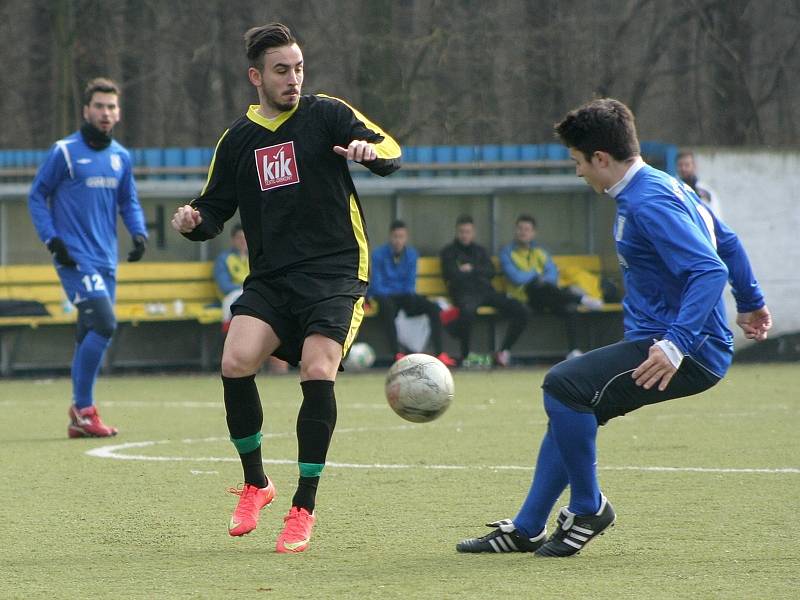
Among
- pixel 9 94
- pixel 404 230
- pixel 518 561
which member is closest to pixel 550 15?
pixel 404 230

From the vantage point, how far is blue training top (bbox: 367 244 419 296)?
1591cm

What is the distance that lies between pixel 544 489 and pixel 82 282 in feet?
16.8

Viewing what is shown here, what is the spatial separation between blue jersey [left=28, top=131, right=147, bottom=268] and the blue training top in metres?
6.21

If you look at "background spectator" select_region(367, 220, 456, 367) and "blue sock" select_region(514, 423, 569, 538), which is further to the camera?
"background spectator" select_region(367, 220, 456, 367)

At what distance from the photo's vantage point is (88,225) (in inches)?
382

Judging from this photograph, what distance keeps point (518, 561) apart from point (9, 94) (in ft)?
63.5

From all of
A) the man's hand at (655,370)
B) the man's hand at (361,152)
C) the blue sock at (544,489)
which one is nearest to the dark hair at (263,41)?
the man's hand at (361,152)

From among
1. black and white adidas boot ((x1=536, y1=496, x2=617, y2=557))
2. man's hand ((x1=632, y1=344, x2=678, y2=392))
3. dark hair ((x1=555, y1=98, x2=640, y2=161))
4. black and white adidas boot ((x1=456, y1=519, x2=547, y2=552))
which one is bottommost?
black and white adidas boot ((x1=456, y1=519, x2=547, y2=552))

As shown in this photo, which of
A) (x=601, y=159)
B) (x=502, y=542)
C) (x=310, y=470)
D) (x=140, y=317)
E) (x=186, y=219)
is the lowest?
(x=140, y=317)

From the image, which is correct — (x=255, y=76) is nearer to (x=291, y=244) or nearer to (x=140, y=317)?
(x=291, y=244)

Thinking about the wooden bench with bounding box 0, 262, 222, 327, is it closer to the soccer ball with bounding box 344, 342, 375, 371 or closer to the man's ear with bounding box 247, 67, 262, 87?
the soccer ball with bounding box 344, 342, 375, 371

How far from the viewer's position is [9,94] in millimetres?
22891

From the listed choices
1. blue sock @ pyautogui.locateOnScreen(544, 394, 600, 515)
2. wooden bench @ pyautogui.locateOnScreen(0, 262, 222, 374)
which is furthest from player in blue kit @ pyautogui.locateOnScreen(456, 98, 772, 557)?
wooden bench @ pyautogui.locateOnScreen(0, 262, 222, 374)

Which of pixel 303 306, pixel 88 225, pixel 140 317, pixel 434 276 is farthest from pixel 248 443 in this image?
pixel 434 276
